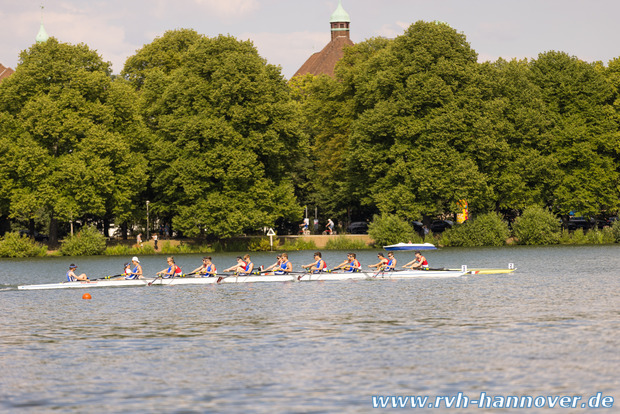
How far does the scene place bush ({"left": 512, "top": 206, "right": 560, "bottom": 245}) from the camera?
77.7 meters

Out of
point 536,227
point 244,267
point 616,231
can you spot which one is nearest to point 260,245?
point 536,227

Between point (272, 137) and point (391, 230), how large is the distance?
512 inches

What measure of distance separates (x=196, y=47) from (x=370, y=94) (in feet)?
52.9

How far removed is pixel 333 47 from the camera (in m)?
132

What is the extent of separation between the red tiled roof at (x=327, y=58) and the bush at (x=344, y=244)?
49331mm

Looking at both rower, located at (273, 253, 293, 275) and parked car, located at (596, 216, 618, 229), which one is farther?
parked car, located at (596, 216, 618, 229)

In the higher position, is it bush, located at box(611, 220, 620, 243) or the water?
bush, located at box(611, 220, 620, 243)

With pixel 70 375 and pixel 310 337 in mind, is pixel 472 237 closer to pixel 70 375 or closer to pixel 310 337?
pixel 310 337

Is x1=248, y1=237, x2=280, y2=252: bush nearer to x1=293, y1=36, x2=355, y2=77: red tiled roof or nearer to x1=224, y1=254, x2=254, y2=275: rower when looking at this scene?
x1=224, y1=254, x2=254, y2=275: rower

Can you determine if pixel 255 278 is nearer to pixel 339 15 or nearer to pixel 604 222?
pixel 604 222

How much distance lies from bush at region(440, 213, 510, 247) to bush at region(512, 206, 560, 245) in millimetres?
1395

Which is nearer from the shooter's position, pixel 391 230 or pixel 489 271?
pixel 489 271

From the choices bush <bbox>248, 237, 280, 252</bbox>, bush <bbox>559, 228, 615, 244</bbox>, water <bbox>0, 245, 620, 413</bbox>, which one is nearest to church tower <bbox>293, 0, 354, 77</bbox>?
bush <bbox>248, 237, 280, 252</bbox>

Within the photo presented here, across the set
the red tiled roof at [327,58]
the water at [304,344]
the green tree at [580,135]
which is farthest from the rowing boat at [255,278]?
the red tiled roof at [327,58]
